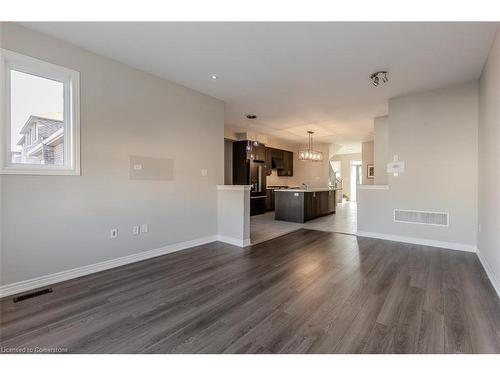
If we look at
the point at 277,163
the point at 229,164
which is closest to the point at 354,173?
the point at 277,163

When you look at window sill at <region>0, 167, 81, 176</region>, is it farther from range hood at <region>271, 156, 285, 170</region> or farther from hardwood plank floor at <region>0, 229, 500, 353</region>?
range hood at <region>271, 156, 285, 170</region>

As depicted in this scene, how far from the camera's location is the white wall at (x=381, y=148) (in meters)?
5.67

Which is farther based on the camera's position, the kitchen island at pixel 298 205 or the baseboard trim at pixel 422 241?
the kitchen island at pixel 298 205

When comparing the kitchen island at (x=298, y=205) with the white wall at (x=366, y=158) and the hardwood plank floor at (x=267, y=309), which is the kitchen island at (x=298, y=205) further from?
the hardwood plank floor at (x=267, y=309)

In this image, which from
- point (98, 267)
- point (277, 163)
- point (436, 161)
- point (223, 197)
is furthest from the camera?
point (277, 163)

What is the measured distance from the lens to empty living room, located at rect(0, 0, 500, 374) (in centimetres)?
174

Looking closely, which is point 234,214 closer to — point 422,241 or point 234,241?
point 234,241

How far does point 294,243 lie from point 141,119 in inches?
132

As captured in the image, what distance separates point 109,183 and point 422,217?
205 inches

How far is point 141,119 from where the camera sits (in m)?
3.46

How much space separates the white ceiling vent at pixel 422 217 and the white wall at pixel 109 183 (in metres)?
3.67

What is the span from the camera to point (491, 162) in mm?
2750

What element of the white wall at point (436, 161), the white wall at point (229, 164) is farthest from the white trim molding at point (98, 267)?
the white wall at point (229, 164)

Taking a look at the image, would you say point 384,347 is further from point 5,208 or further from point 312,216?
point 312,216
